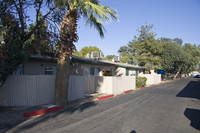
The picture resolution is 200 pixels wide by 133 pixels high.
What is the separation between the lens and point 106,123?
6227mm

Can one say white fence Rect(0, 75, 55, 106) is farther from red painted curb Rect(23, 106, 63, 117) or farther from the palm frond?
the palm frond

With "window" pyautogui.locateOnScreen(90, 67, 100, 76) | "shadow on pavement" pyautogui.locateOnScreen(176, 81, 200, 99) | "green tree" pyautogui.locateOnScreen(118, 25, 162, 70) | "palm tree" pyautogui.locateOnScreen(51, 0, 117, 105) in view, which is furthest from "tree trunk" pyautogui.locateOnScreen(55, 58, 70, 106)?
"green tree" pyautogui.locateOnScreen(118, 25, 162, 70)

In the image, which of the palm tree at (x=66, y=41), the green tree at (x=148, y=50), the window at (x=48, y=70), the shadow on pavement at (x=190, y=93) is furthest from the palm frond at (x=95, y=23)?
the green tree at (x=148, y=50)

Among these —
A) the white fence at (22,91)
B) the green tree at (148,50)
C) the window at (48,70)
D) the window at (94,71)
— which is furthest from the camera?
the green tree at (148,50)

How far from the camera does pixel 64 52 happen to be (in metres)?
9.01

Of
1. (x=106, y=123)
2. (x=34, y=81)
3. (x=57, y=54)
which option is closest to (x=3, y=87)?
(x=34, y=81)

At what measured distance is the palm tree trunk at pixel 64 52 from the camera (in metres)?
8.99

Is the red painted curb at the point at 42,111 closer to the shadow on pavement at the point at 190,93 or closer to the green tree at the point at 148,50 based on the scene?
the shadow on pavement at the point at 190,93

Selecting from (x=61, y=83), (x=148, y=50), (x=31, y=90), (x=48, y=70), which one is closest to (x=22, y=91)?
(x=31, y=90)

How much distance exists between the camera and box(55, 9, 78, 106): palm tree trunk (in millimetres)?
8992

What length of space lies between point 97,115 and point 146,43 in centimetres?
2554

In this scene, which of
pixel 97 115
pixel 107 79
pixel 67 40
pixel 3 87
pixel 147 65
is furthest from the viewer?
pixel 147 65

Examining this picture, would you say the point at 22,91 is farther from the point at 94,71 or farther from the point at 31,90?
the point at 94,71

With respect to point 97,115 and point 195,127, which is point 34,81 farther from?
point 195,127
